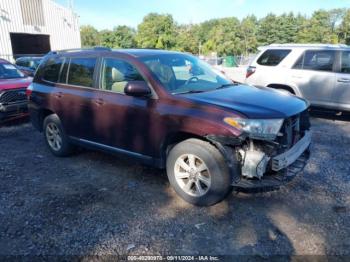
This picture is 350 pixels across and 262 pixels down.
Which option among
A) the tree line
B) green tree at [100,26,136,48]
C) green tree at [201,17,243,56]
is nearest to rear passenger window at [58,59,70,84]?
the tree line

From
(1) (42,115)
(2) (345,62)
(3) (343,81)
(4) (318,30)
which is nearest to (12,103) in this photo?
(1) (42,115)

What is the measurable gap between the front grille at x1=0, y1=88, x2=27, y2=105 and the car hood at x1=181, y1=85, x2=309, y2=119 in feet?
18.5

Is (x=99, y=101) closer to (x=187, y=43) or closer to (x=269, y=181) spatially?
(x=269, y=181)

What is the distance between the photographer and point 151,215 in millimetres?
3453

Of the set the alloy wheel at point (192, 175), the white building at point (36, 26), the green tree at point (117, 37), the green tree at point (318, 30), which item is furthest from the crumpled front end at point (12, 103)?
the green tree at point (117, 37)

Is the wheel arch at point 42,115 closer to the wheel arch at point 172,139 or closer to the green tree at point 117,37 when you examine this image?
the wheel arch at point 172,139

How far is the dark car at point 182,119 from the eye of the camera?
3221mm

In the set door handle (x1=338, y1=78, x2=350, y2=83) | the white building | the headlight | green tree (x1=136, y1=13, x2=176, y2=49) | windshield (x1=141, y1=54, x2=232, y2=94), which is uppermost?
green tree (x1=136, y1=13, x2=176, y2=49)

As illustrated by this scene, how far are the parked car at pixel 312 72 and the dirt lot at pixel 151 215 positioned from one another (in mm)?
2743

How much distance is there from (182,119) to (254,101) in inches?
34.9

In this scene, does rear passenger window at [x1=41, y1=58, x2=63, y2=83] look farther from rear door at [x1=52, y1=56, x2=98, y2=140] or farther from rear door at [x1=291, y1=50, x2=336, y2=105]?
rear door at [x1=291, y1=50, x2=336, y2=105]

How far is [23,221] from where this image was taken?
336 centimetres

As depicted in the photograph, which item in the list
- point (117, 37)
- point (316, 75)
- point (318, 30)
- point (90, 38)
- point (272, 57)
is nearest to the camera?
point (316, 75)

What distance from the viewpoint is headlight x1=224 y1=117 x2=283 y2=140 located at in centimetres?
312
